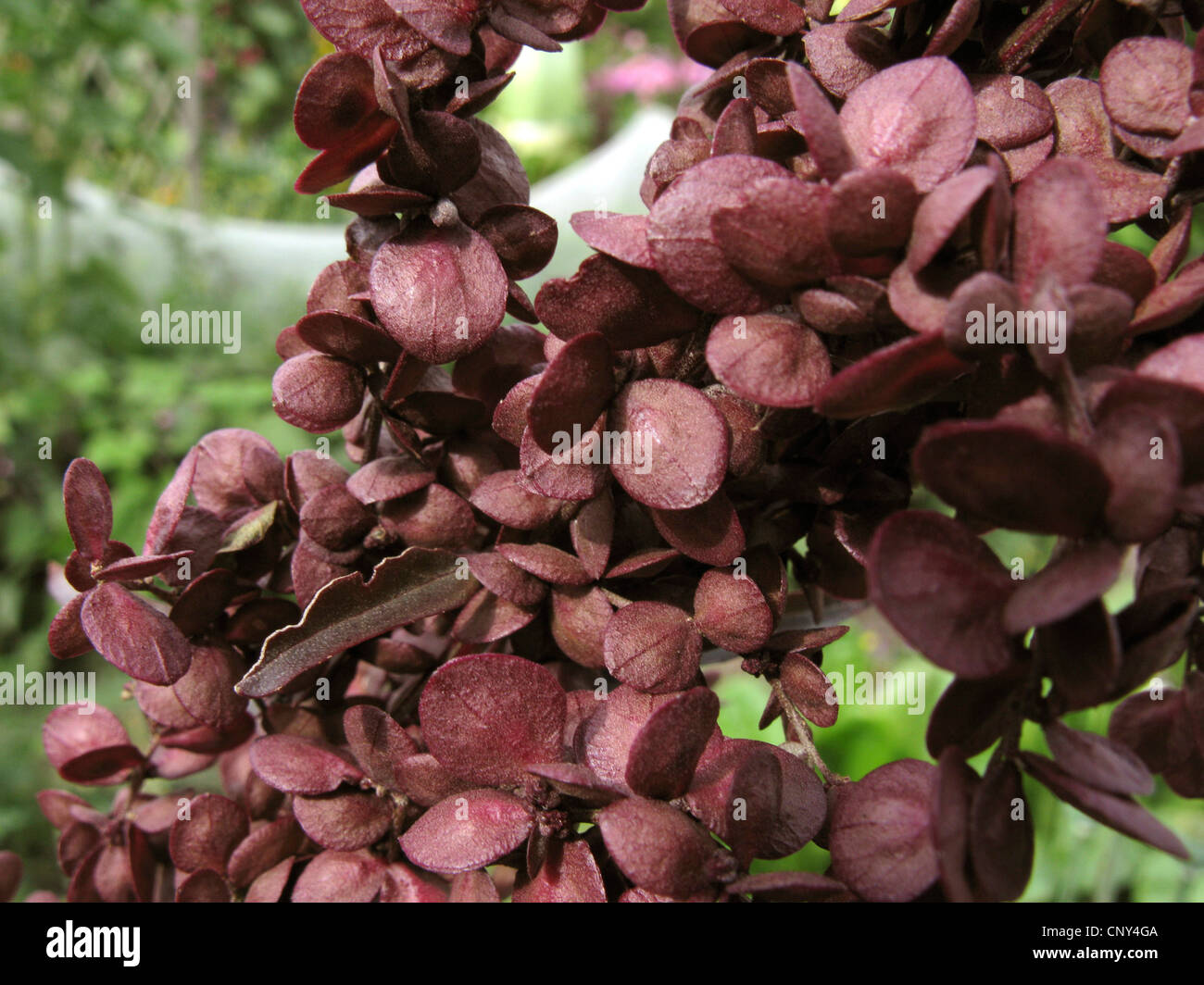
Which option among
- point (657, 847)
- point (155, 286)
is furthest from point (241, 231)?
point (657, 847)

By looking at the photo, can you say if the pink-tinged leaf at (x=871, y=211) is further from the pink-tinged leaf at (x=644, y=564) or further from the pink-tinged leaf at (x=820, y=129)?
the pink-tinged leaf at (x=644, y=564)

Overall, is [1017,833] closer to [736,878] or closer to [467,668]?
[736,878]

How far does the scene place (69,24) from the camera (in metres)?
2.12

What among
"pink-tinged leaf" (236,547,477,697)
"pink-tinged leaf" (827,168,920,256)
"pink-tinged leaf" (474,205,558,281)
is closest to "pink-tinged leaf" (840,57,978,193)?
"pink-tinged leaf" (827,168,920,256)

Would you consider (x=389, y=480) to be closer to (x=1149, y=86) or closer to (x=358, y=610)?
(x=358, y=610)

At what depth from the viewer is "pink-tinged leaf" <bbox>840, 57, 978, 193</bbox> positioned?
311mm

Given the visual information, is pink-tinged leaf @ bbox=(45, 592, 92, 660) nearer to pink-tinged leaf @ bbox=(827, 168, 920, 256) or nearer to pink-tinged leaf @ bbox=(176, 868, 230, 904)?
pink-tinged leaf @ bbox=(176, 868, 230, 904)

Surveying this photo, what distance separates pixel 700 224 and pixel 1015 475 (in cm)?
13

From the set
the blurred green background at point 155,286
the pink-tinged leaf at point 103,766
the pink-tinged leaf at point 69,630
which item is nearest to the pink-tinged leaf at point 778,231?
the pink-tinged leaf at point 69,630

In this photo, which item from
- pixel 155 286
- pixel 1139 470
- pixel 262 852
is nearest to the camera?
pixel 1139 470

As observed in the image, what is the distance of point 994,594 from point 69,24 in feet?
8.29

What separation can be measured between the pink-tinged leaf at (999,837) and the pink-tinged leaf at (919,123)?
20 centimetres

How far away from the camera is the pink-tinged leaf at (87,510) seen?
40cm

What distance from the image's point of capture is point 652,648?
14.4 inches
